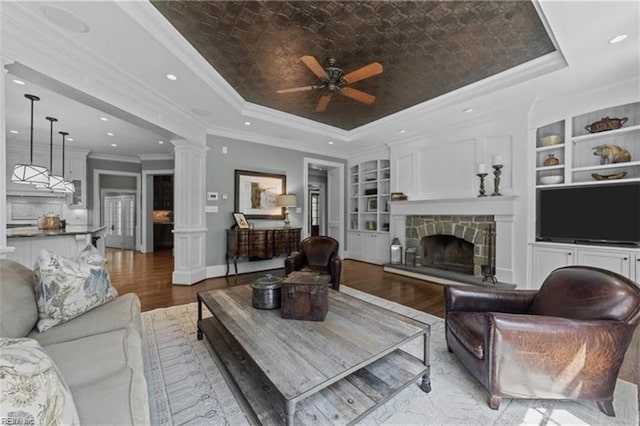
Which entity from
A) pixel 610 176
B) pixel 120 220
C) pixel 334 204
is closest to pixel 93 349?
pixel 610 176

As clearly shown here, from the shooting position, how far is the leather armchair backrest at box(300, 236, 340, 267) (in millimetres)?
3822

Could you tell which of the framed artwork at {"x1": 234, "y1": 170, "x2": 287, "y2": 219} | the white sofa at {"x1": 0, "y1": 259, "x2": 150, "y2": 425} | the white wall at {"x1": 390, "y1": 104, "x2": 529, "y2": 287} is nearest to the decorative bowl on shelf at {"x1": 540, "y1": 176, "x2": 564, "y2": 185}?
the white wall at {"x1": 390, "y1": 104, "x2": 529, "y2": 287}

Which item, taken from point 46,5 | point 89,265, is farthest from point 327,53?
point 89,265

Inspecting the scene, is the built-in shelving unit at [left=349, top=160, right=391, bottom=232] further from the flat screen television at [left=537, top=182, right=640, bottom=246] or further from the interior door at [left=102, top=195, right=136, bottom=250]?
the interior door at [left=102, top=195, right=136, bottom=250]

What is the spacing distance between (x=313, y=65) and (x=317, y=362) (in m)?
2.24

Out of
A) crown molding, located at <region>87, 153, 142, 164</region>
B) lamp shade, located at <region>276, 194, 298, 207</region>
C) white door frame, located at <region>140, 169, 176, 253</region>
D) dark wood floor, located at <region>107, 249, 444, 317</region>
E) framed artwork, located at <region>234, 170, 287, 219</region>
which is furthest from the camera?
white door frame, located at <region>140, 169, 176, 253</region>

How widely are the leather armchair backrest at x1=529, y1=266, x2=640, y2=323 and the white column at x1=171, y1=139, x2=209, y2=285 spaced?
438 centimetres

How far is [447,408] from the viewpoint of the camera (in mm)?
1593

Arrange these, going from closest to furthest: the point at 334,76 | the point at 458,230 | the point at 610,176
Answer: the point at 334,76 < the point at 610,176 < the point at 458,230

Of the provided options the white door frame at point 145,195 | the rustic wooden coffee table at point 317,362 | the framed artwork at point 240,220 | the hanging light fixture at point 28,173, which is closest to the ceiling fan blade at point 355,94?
the rustic wooden coffee table at point 317,362

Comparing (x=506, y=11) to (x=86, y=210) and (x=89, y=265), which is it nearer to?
(x=89, y=265)

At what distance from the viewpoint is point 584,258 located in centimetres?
329

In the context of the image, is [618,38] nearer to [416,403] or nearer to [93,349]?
[416,403]

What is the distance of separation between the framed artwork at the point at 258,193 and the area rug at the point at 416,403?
3.14 meters
